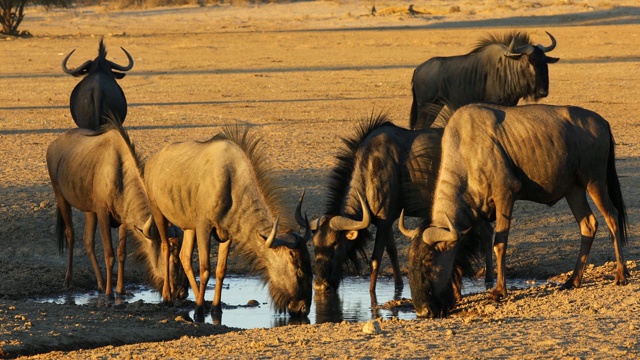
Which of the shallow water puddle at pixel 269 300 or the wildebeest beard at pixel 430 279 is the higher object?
the wildebeest beard at pixel 430 279

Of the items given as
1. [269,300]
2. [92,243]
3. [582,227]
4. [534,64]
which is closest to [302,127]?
[534,64]

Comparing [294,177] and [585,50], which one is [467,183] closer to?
[294,177]

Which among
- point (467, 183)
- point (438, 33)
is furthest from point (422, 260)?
point (438, 33)

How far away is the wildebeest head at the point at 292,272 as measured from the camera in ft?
25.8

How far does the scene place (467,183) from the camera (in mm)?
8133

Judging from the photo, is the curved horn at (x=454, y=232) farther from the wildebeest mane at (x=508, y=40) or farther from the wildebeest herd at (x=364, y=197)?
the wildebeest mane at (x=508, y=40)

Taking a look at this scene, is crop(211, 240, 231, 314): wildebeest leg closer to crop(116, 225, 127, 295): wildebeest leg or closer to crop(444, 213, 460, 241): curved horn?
crop(116, 225, 127, 295): wildebeest leg

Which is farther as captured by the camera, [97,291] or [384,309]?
[97,291]

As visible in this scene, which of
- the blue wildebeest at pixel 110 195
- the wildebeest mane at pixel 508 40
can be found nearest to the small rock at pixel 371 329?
the blue wildebeest at pixel 110 195

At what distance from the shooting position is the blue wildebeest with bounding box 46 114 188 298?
8.82 meters

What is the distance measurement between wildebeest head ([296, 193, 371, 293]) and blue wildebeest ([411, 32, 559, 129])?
4070 mm

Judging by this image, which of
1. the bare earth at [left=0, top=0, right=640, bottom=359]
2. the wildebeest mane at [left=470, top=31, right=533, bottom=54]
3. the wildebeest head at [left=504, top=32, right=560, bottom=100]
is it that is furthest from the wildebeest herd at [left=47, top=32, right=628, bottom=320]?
the wildebeest mane at [left=470, top=31, right=533, bottom=54]

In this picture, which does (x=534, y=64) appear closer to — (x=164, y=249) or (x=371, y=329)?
(x=164, y=249)

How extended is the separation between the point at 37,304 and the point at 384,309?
2.43 m
